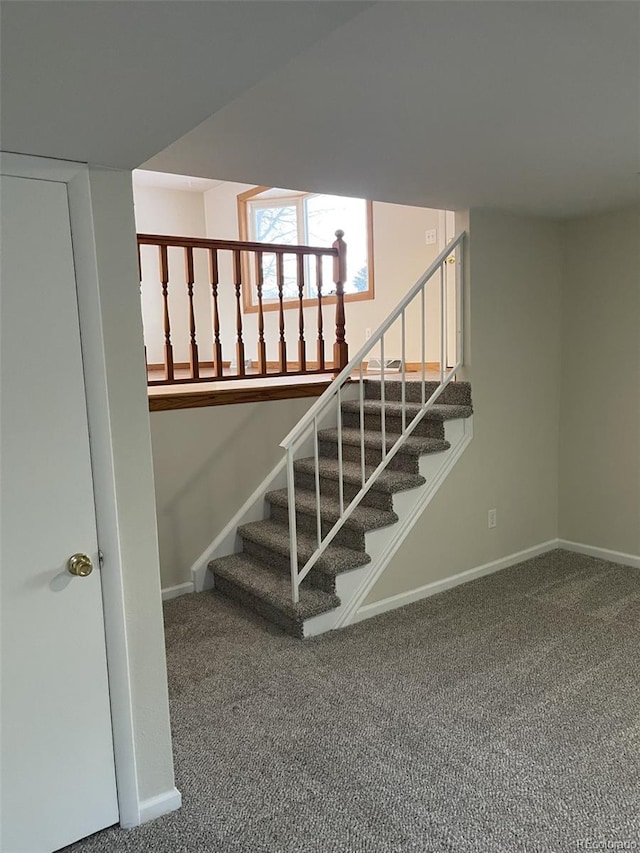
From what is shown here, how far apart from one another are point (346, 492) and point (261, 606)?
0.81 metres

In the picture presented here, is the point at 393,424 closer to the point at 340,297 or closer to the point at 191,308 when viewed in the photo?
the point at 340,297

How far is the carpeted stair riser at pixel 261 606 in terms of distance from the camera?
10.3ft

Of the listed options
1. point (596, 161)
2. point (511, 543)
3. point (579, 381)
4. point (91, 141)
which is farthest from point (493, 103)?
point (511, 543)

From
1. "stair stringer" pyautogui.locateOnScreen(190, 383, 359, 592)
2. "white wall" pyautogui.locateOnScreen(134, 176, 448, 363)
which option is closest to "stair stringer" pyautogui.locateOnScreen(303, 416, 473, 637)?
"stair stringer" pyautogui.locateOnScreen(190, 383, 359, 592)

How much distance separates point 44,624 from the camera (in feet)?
5.75

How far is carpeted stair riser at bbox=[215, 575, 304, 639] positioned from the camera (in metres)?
3.13

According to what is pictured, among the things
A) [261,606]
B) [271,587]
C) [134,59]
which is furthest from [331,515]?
[134,59]

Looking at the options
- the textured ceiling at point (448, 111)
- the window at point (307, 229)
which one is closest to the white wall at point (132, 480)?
the textured ceiling at point (448, 111)

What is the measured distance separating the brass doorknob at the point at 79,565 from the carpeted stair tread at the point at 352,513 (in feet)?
5.87

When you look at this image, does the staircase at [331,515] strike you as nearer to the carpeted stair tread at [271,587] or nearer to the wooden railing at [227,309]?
the carpeted stair tread at [271,587]

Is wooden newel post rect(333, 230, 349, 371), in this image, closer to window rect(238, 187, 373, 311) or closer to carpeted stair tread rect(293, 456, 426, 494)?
window rect(238, 187, 373, 311)

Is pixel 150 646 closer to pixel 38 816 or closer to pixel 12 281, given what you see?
pixel 38 816

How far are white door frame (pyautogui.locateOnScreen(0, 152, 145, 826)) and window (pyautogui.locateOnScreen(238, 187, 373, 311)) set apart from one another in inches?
137

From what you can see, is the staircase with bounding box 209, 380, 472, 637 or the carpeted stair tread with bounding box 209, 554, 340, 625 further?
the staircase with bounding box 209, 380, 472, 637
